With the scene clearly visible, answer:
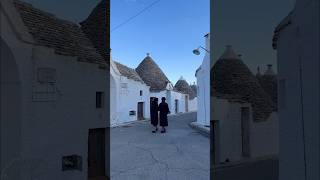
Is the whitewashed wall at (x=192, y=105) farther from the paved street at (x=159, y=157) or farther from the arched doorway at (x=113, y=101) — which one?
the paved street at (x=159, y=157)

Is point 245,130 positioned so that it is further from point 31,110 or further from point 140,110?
point 140,110

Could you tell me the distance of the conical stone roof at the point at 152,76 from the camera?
58.7ft

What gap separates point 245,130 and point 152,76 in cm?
1438

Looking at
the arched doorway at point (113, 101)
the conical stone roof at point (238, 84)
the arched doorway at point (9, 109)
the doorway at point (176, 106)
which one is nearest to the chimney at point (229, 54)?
the conical stone roof at point (238, 84)

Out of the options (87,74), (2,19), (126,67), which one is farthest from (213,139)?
(126,67)

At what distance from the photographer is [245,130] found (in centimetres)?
414

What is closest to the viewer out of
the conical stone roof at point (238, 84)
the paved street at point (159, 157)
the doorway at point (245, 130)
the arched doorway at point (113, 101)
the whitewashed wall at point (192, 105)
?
the conical stone roof at point (238, 84)

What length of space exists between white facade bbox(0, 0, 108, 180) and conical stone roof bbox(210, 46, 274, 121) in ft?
7.12

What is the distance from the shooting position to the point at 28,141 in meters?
3.79

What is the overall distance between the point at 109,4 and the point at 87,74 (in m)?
1.31

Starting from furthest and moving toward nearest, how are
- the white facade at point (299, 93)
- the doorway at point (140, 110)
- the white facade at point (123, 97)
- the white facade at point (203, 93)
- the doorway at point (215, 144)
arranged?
1. the doorway at point (140, 110)
2. the white facade at point (123, 97)
3. the white facade at point (203, 93)
4. the doorway at point (215, 144)
5. the white facade at point (299, 93)

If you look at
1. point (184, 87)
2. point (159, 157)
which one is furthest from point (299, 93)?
point (184, 87)

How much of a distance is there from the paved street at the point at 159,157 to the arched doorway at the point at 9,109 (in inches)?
76.8

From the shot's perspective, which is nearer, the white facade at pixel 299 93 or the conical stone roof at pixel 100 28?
the white facade at pixel 299 93
